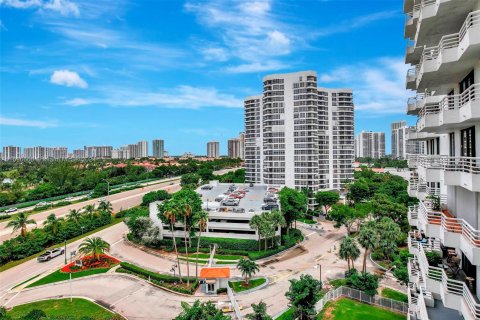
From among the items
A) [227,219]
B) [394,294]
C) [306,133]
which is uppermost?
[306,133]

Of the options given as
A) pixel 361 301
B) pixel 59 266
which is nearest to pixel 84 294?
pixel 59 266

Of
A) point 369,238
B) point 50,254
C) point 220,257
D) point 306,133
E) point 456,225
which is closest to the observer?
point 456,225

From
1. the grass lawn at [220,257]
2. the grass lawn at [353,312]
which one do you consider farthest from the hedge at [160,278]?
the grass lawn at [353,312]

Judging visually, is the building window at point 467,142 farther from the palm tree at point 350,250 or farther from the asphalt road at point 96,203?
the asphalt road at point 96,203

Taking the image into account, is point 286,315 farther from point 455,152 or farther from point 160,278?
point 455,152

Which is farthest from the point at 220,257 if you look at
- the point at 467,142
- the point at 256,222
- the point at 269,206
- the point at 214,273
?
the point at 467,142

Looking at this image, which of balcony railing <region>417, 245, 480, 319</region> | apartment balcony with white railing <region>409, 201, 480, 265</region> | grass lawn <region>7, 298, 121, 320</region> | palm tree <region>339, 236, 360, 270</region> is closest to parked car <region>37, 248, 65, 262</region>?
grass lawn <region>7, 298, 121, 320</region>

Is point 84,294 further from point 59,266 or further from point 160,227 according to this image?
point 160,227

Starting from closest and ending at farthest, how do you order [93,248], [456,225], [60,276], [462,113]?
[462,113], [456,225], [60,276], [93,248]
